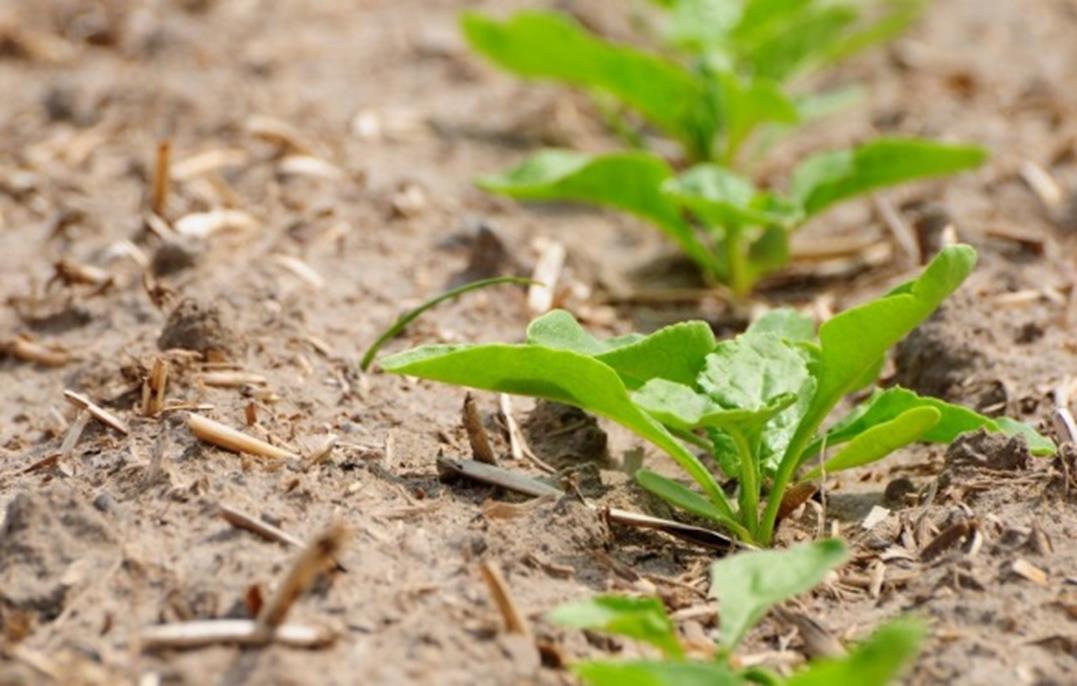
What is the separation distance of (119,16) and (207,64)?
0.43m

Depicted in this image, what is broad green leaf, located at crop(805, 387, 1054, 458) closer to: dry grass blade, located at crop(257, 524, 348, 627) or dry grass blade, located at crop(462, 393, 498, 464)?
dry grass blade, located at crop(462, 393, 498, 464)

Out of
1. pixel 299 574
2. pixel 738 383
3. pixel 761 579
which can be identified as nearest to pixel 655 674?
pixel 761 579

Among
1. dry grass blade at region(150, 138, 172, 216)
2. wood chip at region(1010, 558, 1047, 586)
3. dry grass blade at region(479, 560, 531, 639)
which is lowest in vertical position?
dry grass blade at region(150, 138, 172, 216)

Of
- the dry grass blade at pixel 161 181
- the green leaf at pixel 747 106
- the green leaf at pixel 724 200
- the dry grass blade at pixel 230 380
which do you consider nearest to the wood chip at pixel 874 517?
the green leaf at pixel 724 200

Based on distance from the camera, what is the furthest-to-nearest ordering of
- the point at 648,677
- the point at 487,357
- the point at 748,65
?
the point at 748,65 < the point at 487,357 < the point at 648,677

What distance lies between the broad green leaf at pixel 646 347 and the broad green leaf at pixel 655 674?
56 cm

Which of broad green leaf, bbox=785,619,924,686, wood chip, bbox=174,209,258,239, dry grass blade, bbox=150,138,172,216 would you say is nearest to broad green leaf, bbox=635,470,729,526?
broad green leaf, bbox=785,619,924,686

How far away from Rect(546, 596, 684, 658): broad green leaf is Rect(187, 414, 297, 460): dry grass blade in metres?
0.60

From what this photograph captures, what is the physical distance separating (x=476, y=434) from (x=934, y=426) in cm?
66

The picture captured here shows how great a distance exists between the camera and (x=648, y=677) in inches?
59.1

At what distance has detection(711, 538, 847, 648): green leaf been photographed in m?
1.73

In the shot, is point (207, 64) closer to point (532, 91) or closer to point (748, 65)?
point (532, 91)

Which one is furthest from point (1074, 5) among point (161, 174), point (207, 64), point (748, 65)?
point (161, 174)

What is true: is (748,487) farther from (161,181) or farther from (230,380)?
(161,181)
